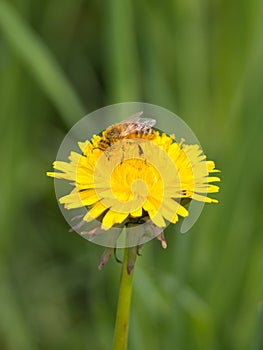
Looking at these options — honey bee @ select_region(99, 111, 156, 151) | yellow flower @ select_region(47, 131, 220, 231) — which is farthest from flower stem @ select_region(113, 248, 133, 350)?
honey bee @ select_region(99, 111, 156, 151)

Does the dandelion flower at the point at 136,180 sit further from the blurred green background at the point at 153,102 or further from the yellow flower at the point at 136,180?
the blurred green background at the point at 153,102

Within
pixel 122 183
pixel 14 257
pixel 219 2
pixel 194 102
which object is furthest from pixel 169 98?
pixel 122 183

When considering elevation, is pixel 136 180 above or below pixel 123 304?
above

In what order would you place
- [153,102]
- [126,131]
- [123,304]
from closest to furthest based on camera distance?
[123,304] < [126,131] < [153,102]

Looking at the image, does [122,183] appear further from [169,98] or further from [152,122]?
[169,98]

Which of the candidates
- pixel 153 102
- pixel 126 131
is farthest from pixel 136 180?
pixel 153 102

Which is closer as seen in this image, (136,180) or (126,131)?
(136,180)

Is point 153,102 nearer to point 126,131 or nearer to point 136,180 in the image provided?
point 126,131

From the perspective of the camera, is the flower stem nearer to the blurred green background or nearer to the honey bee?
the honey bee
